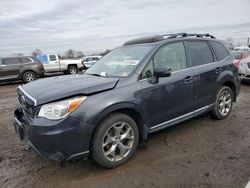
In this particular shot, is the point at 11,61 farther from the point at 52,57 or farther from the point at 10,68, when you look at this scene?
the point at 52,57

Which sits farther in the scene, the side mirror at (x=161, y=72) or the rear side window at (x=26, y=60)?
the rear side window at (x=26, y=60)

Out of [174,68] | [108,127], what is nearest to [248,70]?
[174,68]

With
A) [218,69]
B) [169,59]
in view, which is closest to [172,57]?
[169,59]

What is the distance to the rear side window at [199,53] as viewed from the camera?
4.75 m

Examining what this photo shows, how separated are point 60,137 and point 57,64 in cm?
1760

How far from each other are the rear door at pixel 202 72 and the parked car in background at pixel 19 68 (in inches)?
491

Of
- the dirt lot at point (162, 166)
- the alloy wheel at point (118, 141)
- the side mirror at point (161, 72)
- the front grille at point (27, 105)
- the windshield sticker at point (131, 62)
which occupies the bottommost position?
the dirt lot at point (162, 166)

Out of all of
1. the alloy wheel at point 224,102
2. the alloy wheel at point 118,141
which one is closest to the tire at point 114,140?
the alloy wheel at point 118,141

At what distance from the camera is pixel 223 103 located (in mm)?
5414

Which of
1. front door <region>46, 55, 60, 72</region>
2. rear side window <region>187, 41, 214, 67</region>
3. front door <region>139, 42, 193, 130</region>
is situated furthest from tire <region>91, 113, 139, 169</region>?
front door <region>46, 55, 60, 72</region>

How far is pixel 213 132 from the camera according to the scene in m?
4.76

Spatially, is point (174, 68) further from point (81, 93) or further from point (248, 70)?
point (248, 70)

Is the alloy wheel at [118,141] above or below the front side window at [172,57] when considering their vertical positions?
below

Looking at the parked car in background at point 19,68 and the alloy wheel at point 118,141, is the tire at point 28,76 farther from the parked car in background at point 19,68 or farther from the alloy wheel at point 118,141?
the alloy wheel at point 118,141
